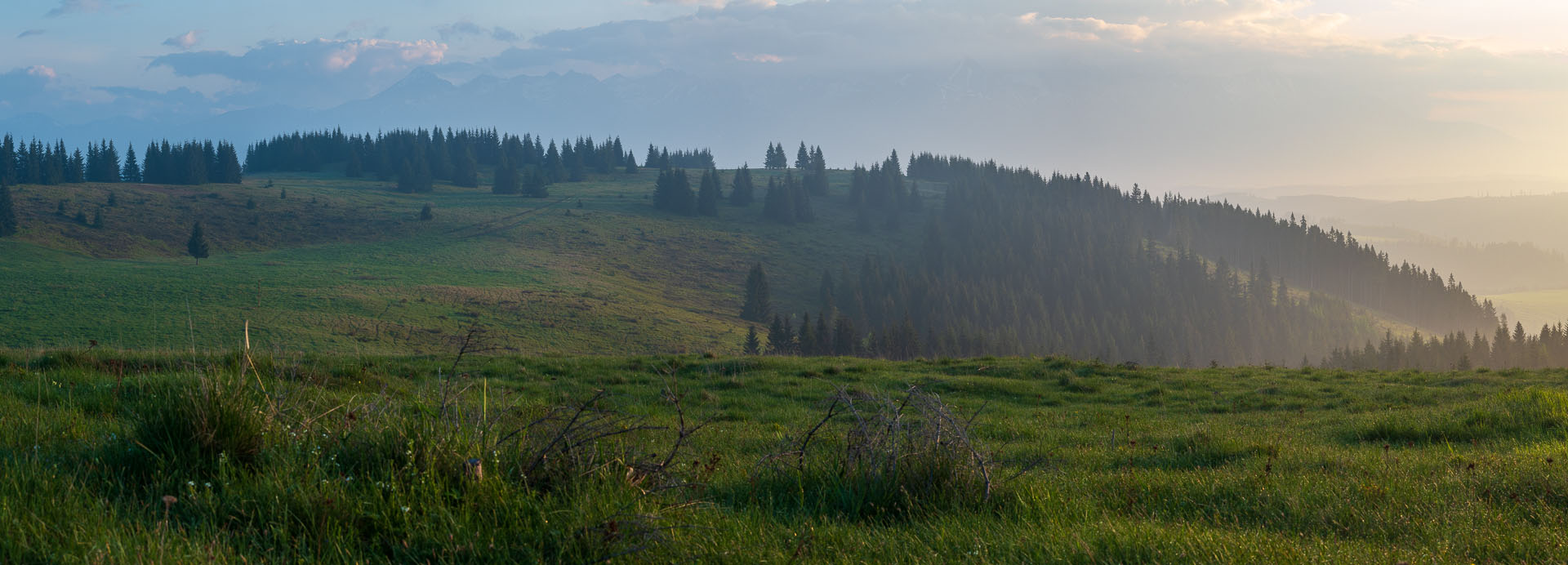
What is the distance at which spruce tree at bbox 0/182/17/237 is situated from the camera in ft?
341

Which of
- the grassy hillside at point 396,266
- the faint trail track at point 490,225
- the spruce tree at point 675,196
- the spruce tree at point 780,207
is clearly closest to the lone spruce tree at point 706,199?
the spruce tree at point 675,196

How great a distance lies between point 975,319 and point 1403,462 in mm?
137529

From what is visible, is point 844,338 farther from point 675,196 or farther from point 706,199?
point 675,196

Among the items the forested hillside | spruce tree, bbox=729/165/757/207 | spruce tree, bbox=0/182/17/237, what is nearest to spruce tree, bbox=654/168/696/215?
the forested hillside

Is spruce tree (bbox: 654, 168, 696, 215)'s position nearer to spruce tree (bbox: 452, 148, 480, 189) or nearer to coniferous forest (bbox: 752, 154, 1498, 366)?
coniferous forest (bbox: 752, 154, 1498, 366)

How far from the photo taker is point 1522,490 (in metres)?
5.37

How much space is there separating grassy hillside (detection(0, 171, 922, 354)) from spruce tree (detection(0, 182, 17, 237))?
2.13m

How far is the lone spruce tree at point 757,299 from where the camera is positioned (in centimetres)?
11344

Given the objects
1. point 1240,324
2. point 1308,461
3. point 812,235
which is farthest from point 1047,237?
point 1308,461

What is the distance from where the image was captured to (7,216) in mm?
104812

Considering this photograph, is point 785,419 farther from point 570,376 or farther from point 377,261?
point 377,261

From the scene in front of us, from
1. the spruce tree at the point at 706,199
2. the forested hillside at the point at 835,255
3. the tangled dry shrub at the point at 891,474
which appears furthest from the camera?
the spruce tree at the point at 706,199

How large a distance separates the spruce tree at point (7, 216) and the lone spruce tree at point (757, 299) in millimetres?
98906

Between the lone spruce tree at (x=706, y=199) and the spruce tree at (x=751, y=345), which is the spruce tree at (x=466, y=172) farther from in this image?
the spruce tree at (x=751, y=345)
